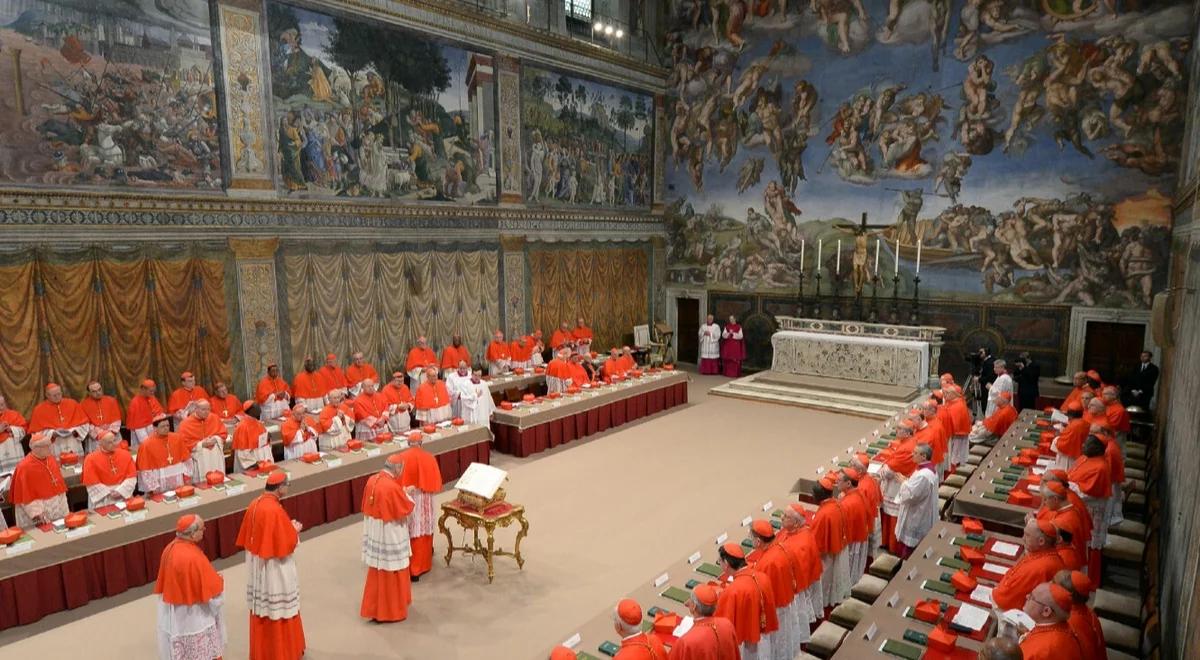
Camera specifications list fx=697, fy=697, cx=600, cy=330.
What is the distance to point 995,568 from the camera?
23.5ft

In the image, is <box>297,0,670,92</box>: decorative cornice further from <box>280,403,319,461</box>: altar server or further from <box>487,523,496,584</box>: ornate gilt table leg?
<box>487,523,496,584</box>: ornate gilt table leg

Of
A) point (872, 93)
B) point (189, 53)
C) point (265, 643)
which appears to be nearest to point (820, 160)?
point (872, 93)

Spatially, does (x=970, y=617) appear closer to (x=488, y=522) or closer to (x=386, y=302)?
(x=488, y=522)

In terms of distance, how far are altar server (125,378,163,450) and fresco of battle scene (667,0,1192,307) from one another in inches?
689

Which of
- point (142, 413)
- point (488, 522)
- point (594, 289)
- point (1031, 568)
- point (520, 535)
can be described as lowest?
point (520, 535)

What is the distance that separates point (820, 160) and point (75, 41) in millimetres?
19187

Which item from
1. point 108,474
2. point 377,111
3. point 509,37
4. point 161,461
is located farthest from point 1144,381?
point 108,474

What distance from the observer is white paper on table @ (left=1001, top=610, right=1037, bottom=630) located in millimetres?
5471

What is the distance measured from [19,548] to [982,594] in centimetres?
1045

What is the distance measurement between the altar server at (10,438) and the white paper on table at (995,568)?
13774 millimetres

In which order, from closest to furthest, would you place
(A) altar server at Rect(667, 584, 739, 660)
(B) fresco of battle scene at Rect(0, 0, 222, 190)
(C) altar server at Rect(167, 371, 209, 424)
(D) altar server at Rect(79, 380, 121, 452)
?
(A) altar server at Rect(667, 584, 739, 660)
(B) fresco of battle scene at Rect(0, 0, 222, 190)
(D) altar server at Rect(79, 380, 121, 452)
(C) altar server at Rect(167, 371, 209, 424)

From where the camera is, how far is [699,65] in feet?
79.5

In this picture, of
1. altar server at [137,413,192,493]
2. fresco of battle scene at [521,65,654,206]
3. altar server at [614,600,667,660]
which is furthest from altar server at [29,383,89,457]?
fresco of battle scene at [521,65,654,206]

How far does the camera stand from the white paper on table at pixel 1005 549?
7426 mm
